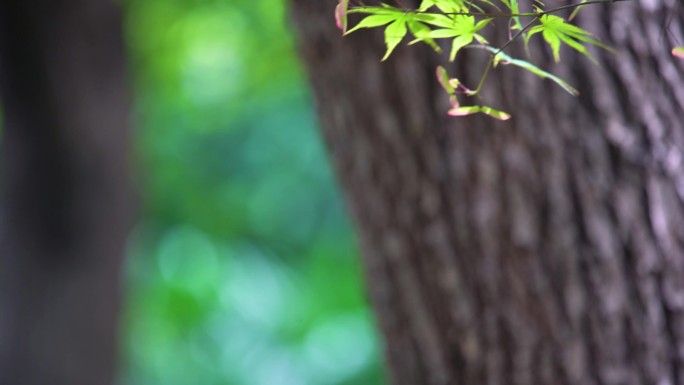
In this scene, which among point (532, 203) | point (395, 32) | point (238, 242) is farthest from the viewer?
point (238, 242)

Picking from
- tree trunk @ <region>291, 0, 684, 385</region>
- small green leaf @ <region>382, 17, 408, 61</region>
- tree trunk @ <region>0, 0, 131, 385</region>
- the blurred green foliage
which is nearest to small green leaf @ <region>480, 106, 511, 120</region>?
small green leaf @ <region>382, 17, 408, 61</region>

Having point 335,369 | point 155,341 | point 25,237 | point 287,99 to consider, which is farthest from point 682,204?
point 155,341

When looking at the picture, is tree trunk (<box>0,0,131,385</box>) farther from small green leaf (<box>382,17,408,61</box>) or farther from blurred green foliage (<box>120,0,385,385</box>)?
small green leaf (<box>382,17,408,61</box>)

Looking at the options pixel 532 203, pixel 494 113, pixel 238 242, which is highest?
pixel 494 113

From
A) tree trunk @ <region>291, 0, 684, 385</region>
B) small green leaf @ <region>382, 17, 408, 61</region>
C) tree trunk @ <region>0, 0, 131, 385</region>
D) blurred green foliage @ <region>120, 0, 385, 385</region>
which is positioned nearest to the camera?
small green leaf @ <region>382, 17, 408, 61</region>

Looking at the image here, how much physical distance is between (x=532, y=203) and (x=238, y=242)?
5140 mm

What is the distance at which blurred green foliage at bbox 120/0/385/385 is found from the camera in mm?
5668

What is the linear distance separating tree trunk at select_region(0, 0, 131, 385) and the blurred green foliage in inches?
71.8

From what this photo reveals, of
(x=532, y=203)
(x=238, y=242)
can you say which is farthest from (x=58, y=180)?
(x=238, y=242)

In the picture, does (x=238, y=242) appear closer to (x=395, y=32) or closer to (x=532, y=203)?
(x=532, y=203)

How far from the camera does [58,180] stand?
328cm

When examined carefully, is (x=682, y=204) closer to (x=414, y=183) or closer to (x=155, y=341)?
(x=414, y=183)

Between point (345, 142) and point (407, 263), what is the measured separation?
8.4 inches

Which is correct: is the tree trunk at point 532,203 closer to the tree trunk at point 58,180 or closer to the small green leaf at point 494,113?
the small green leaf at point 494,113
